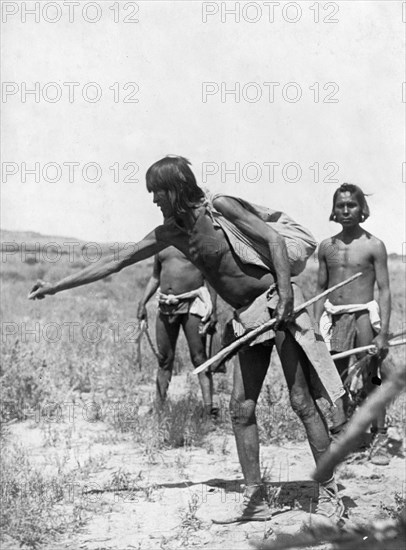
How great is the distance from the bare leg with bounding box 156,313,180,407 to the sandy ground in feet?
2.05

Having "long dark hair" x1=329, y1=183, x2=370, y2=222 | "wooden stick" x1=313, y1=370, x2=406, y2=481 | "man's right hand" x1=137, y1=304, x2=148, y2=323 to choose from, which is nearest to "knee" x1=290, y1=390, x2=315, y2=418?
"long dark hair" x1=329, y1=183, x2=370, y2=222

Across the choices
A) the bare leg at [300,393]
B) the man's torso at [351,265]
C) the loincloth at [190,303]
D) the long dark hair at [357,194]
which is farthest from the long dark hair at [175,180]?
the loincloth at [190,303]

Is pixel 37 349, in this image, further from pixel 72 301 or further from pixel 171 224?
pixel 72 301

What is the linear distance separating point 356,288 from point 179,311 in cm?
171

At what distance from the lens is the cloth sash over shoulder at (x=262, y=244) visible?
4395 mm

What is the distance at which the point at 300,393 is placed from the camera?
4.40 meters

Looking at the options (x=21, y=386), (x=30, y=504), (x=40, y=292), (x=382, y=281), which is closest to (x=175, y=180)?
(x=40, y=292)

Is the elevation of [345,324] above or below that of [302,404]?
above

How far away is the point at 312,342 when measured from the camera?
435 cm

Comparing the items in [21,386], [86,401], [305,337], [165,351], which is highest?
[305,337]

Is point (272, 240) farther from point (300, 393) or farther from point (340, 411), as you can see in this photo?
point (340, 411)

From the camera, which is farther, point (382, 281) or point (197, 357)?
point (197, 357)

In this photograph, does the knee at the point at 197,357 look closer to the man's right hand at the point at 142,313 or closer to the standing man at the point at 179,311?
the standing man at the point at 179,311

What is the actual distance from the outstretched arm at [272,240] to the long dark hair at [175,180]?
0.17 meters
